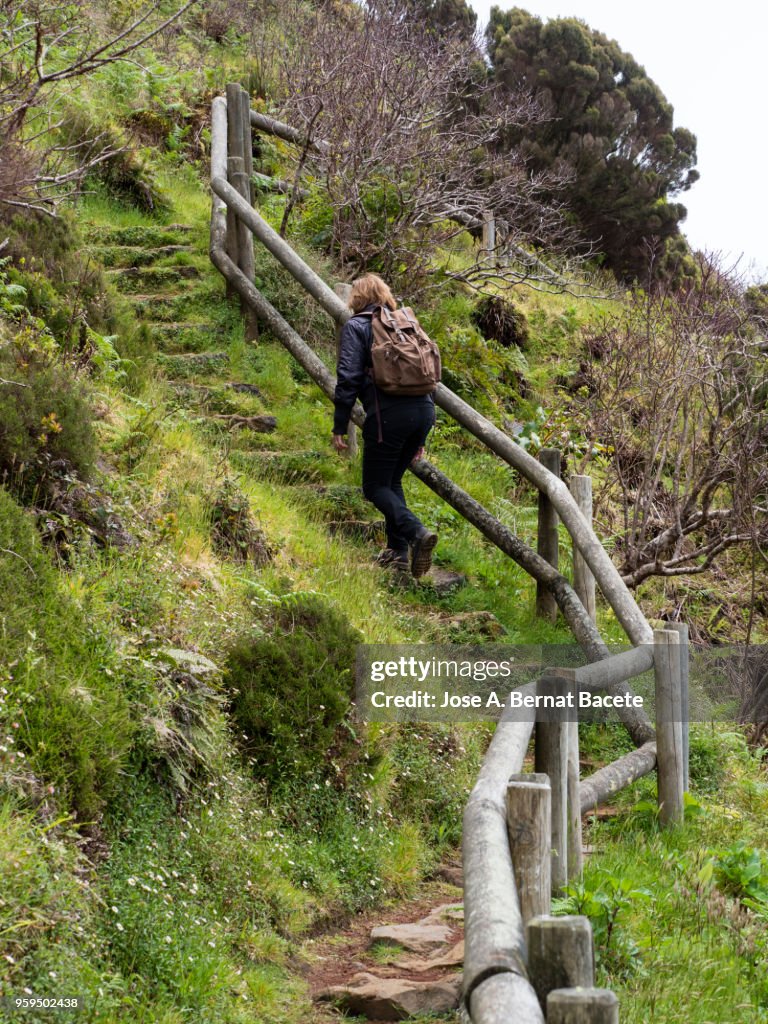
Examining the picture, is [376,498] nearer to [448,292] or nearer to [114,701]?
[114,701]

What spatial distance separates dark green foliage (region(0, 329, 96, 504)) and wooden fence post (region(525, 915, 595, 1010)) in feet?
11.4

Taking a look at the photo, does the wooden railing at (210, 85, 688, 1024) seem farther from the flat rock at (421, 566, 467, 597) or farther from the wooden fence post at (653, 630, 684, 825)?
the flat rock at (421, 566, 467, 597)

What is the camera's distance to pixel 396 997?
353 centimetres

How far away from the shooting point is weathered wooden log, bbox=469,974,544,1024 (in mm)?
1868

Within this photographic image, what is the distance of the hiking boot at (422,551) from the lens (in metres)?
6.86

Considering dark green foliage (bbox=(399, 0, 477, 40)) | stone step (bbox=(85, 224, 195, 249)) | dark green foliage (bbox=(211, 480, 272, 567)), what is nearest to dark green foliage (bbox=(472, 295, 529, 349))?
stone step (bbox=(85, 224, 195, 249))

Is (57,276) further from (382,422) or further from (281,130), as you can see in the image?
(281,130)

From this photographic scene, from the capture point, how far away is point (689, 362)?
9.66 meters

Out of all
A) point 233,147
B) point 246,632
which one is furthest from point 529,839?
point 233,147

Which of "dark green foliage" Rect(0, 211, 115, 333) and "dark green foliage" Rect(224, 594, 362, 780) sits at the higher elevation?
"dark green foliage" Rect(0, 211, 115, 333)

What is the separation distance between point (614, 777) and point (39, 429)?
3192 mm

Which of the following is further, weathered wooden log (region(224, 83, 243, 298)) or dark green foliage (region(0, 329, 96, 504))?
weathered wooden log (region(224, 83, 243, 298))

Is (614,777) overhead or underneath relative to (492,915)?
underneath

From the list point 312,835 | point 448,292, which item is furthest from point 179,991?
point 448,292
